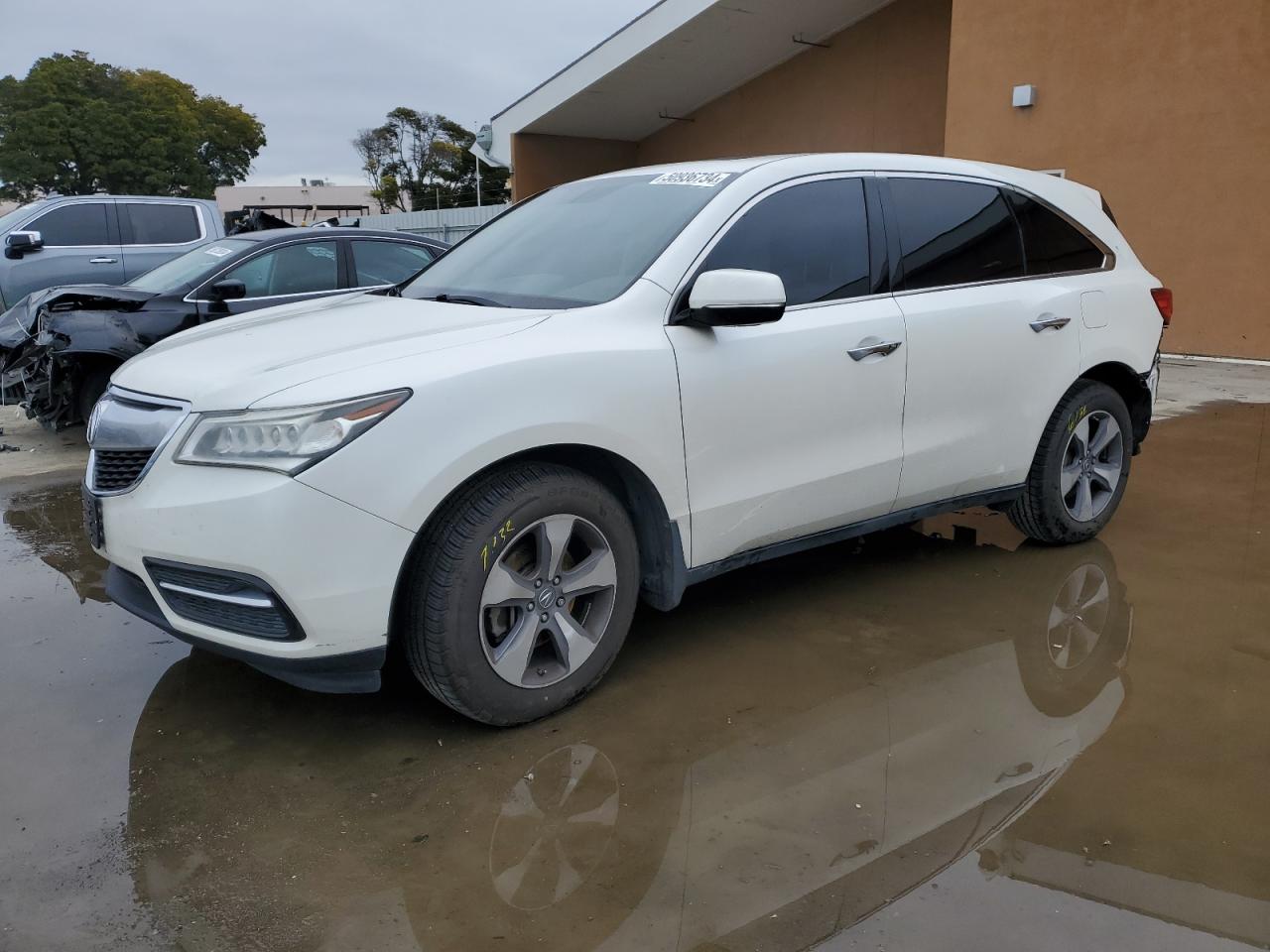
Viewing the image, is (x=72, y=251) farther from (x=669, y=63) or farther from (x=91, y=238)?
(x=669, y=63)

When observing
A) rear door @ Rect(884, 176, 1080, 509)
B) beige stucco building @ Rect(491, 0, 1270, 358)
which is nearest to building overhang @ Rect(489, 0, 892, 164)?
beige stucco building @ Rect(491, 0, 1270, 358)

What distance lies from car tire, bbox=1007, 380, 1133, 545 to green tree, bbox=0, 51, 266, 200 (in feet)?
208

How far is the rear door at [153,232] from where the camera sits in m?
11.0

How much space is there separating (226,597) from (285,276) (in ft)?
17.2

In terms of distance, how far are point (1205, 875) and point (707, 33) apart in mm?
14307

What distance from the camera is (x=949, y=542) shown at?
5137mm

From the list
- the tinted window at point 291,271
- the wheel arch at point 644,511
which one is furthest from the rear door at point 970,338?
the tinted window at point 291,271

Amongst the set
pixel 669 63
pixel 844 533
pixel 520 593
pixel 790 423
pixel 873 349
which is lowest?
pixel 844 533

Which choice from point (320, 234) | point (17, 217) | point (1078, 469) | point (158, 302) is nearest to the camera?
point (1078, 469)

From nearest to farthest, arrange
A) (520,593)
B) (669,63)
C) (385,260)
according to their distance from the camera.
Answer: (520,593) < (385,260) < (669,63)

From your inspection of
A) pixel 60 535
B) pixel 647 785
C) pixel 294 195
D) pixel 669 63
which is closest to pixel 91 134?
pixel 294 195

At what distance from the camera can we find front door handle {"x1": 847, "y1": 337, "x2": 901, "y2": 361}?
375 cm

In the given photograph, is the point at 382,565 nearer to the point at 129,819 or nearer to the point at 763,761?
the point at 129,819

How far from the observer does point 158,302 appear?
7.25 m
